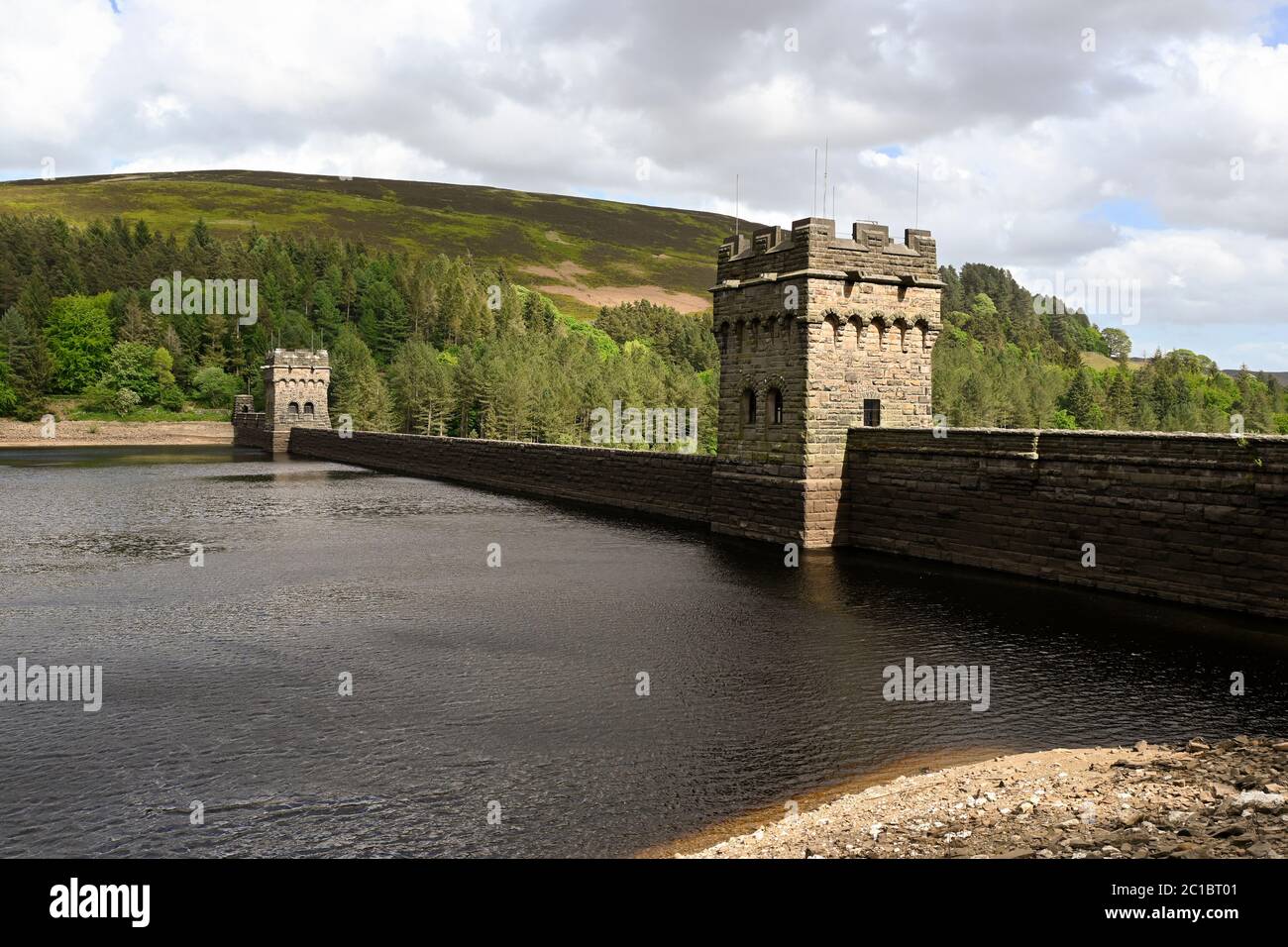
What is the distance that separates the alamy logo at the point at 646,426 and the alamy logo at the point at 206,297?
63.6 meters

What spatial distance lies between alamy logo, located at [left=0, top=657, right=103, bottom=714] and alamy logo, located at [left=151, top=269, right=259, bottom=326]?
127 metres

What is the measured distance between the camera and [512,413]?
297 ft

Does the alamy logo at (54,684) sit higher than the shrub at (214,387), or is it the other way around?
the shrub at (214,387)

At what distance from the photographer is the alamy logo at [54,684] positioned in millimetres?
12891

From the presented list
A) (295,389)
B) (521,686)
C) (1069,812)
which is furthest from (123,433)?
(1069,812)

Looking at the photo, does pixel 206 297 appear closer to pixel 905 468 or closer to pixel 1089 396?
pixel 1089 396

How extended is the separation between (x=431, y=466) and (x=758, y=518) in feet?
99.2

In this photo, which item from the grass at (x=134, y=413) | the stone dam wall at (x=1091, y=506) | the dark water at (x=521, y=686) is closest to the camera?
the dark water at (x=521, y=686)

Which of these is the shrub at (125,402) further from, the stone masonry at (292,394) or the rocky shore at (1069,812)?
the rocky shore at (1069,812)

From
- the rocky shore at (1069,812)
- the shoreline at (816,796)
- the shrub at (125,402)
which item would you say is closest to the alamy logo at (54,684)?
the shoreline at (816,796)

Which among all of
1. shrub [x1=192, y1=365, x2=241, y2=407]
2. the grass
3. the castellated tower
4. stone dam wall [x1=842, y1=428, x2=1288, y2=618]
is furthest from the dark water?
shrub [x1=192, y1=365, x2=241, y2=407]

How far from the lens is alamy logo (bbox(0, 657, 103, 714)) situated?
42.3 feet
